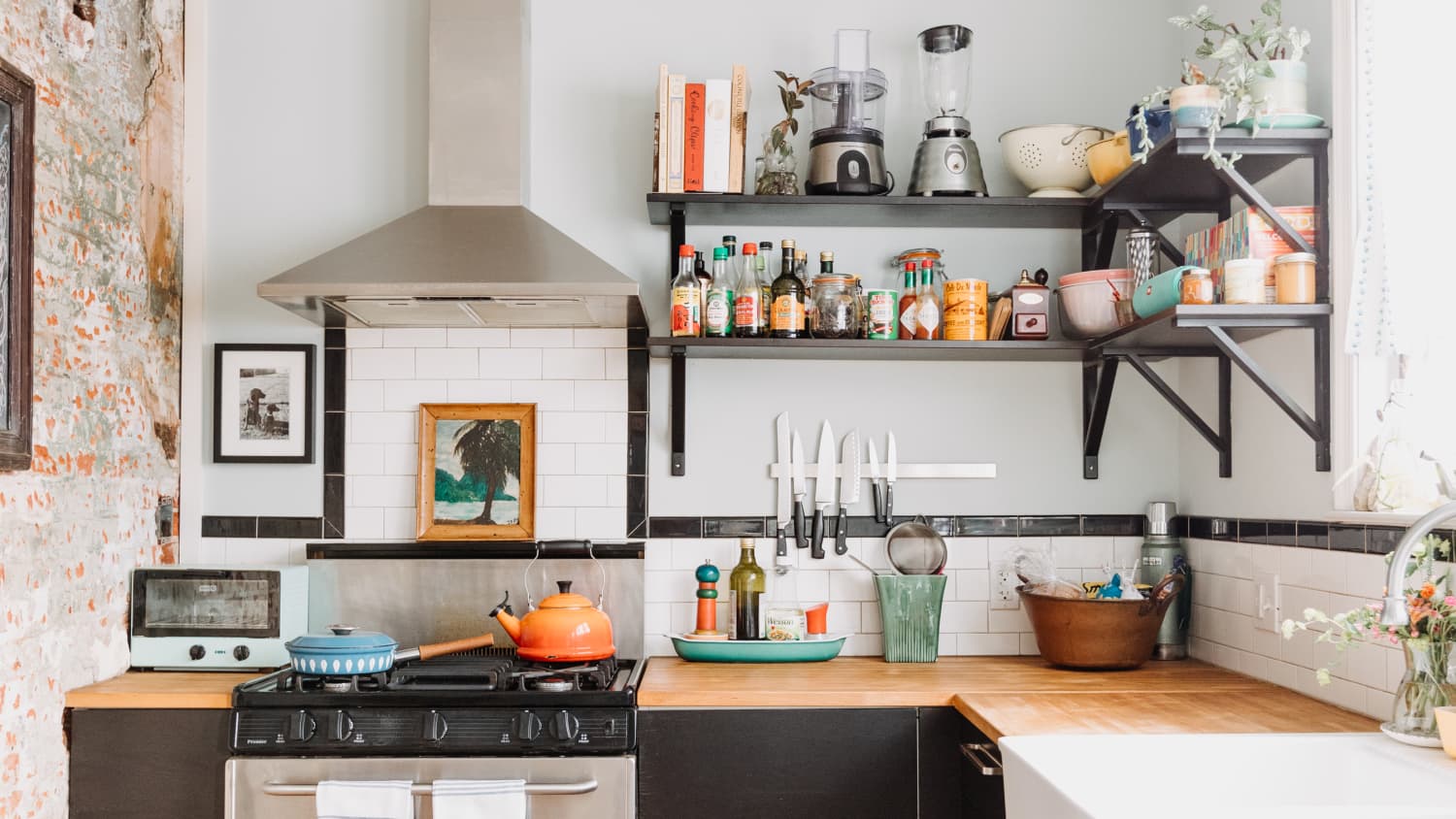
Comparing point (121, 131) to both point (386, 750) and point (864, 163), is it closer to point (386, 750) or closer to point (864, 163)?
point (386, 750)

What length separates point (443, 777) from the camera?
2490mm

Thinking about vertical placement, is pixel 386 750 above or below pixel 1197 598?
below

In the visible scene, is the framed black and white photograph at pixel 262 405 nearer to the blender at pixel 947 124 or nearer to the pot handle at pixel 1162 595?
the blender at pixel 947 124

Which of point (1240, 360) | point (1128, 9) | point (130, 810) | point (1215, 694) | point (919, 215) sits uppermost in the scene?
point (1128, 9)

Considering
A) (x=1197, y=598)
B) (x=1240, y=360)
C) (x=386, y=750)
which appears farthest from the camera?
(x=1197, y=598)

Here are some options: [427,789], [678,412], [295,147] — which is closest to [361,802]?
[427,789]

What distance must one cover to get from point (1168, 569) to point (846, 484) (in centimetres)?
84

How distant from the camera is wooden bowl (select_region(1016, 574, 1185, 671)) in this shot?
2787mm

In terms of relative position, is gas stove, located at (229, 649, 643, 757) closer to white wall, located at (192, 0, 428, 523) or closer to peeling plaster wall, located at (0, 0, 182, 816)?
peeling plaster wall, located at (0, 0, 182, 816)

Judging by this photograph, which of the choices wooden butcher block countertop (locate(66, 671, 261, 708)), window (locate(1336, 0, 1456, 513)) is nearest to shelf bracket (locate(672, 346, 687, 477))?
wooden butcher block countertop (locate(66, 671, 261, 708))

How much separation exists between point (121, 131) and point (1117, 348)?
2.44 m

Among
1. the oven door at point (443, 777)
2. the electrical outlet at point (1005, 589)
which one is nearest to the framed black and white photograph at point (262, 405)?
the oven door at point (443, 777)

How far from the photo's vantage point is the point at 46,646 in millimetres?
2512

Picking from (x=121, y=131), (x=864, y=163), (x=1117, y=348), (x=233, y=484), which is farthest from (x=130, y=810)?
(x=1117, y=348)
